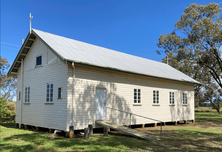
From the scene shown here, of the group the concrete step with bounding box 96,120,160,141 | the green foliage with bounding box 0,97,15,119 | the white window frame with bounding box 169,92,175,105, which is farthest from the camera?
the white window frame with bounding box 169,92,175,105

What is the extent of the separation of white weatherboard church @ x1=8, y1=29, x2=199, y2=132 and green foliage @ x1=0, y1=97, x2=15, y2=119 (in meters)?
2.83

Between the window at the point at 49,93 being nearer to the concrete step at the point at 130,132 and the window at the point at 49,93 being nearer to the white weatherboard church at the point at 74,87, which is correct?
the white weatherboard church at the point at 74,87

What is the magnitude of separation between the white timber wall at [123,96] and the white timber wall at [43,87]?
2.40 feet

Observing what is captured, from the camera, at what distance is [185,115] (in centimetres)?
2178

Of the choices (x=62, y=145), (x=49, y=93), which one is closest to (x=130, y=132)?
(x=62, y=145)

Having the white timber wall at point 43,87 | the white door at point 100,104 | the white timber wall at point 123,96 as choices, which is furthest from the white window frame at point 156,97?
the white timber wall at point 43,87

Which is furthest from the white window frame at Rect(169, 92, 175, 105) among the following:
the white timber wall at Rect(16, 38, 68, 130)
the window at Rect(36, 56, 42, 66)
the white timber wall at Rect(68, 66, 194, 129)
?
the window at Rect(36, 56, 42, 66)

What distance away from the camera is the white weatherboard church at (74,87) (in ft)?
41.2

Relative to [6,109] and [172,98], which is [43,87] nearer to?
[6,109]

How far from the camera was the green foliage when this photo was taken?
61.1 feet

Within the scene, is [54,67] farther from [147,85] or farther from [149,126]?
[149,126]

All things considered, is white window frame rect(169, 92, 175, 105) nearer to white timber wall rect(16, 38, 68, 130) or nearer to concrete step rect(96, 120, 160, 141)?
concrete step rect(96, 120, 160, 141)

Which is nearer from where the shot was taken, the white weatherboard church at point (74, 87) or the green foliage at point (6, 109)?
the white weatherboard church at point (74, 87)

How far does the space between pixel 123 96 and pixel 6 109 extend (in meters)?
11.8
